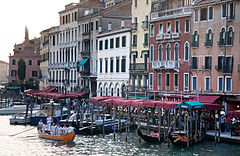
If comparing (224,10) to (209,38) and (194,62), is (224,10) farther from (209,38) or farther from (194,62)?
(194,62)

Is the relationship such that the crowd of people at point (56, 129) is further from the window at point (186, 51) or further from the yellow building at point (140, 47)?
the yellow building at point (140, 47)

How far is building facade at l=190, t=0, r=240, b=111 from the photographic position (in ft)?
153

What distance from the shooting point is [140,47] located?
2403 inches

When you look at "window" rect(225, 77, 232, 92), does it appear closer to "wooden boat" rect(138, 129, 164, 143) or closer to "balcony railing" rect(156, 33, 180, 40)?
"balcony railing" rect(156, 33, 180, 40)

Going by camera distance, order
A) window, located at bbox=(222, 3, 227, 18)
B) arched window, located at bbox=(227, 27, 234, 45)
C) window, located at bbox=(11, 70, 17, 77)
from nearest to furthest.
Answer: arched window, located at bbox=(227, 27, 234, 45) < window, located at bbox=(222, 3, 227, 18) < window, located at bbox=(11, 70, 17, 77)

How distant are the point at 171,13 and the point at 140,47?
783 centimetres

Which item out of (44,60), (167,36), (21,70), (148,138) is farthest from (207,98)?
(21,70)

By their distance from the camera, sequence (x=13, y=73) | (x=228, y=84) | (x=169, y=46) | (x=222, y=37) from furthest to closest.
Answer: (x=13, y=73) < (x=169, y=46) < (x=222, y=37) < (x=228, y=84)

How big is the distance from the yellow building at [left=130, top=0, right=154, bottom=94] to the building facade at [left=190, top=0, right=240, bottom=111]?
9281 mm

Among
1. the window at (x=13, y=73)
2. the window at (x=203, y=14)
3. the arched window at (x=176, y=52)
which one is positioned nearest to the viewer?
the window at (x=203, y=14)

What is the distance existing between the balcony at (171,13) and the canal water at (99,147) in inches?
549

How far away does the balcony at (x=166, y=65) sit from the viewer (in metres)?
53.4

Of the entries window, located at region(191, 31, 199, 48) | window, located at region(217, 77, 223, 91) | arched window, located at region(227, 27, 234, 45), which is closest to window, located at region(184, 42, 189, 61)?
window, located at region(191, 31, 199, 48)

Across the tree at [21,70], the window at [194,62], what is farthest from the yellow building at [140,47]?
the tree at [21,70]
